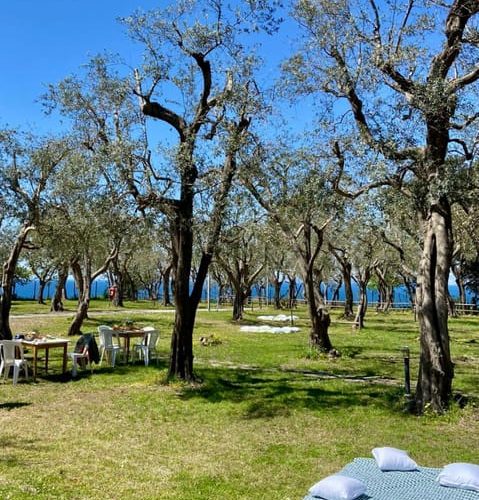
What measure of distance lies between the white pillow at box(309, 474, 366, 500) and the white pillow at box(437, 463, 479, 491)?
0.81 metres

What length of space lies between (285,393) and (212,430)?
292cm

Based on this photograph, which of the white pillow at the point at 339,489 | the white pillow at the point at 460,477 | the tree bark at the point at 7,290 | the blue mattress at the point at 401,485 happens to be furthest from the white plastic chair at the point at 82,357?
the white pillow at the point at 460,477

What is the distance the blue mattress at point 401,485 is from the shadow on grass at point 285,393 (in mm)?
3816

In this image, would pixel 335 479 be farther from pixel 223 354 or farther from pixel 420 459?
pixel 223 354

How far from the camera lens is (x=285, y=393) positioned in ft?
35.6

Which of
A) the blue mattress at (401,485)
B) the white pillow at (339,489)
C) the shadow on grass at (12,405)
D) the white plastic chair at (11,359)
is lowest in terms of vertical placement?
the shadow on grass at (12,405)

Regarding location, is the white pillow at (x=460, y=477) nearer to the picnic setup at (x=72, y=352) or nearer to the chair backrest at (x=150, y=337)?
the picnic setup at (x=72, y=352)

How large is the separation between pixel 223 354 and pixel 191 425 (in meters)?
7.91

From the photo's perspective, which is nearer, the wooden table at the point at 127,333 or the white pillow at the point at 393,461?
the white pillow at the point at 393,461

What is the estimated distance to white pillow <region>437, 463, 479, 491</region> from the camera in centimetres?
491

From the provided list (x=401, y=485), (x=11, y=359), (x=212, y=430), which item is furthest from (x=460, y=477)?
(x=11, y=359)

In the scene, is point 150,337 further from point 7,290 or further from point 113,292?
point 113,292

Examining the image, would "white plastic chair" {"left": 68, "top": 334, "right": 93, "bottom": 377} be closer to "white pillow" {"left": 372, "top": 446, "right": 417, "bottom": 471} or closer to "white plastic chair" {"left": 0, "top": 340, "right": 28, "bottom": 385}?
"white plastic chair" {"left": 0, "top": 340, "right": 28, "bottom": 385}

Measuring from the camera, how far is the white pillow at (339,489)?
4707 millimetres
